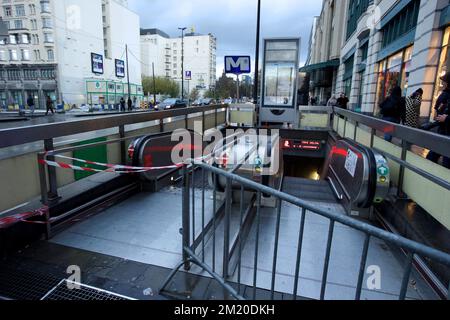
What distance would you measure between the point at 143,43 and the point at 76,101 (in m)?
46.2

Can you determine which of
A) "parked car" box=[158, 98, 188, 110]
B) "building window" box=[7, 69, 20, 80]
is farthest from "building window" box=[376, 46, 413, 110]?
"building window" box=[7, 69, 20, 80]

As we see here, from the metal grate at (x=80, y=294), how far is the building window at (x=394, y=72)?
10522 mm

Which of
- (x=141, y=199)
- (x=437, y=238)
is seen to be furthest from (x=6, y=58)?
(x=437, y=238)

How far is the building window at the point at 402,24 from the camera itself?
408 inches

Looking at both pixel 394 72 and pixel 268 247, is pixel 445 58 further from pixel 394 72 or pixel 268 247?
pixel 268 247

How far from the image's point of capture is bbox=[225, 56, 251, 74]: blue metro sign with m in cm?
1023

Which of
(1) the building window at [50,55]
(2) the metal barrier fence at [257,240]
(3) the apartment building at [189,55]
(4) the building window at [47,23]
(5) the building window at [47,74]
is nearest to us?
(2) the metal barrier fence at [257,240]

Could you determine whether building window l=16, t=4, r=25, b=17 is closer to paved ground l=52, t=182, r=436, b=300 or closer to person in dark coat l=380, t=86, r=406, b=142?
paved ground l=52, t=182, r=436, b=300

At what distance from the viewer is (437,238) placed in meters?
3.11

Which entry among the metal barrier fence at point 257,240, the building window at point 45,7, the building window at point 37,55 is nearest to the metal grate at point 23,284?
the metal barrier fence at point 257,240

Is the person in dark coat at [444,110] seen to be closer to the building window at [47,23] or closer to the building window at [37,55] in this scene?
the building window at [47,23]

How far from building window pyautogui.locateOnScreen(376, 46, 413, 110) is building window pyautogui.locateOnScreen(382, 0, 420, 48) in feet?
2.50
